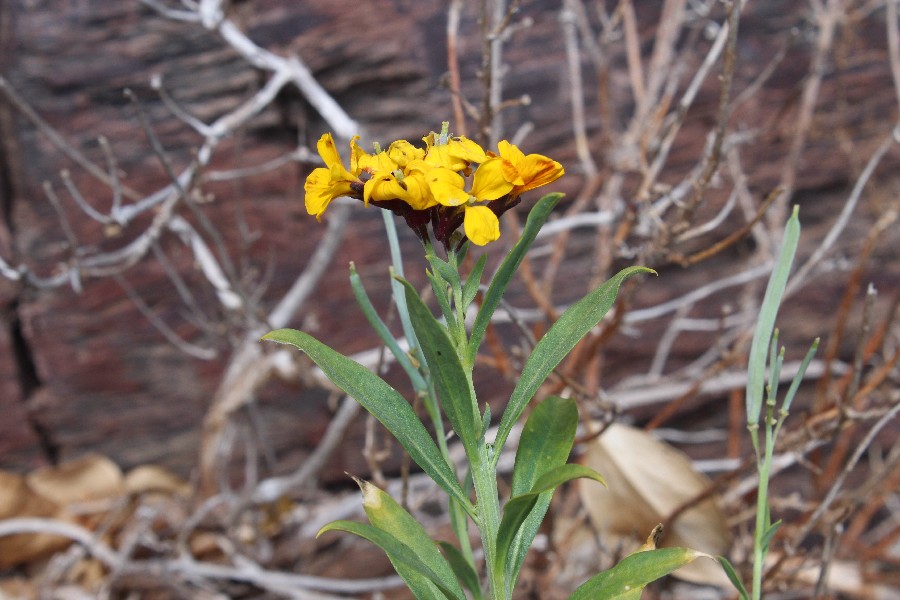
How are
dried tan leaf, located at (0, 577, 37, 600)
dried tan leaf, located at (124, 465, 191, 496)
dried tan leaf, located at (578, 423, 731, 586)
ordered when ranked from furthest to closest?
dried tan leaf, located at (124, 465, 191, 496)
dried tan leaf, located at (0, 577, 37, 600)
dried tan leaf, located at (578, 423, 731, 586)

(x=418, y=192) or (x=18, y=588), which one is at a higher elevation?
(x=418, y=192)

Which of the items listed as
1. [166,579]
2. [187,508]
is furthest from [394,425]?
[187,508]

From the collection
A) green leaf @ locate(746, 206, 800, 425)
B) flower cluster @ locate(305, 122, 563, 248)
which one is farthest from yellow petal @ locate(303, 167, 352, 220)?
green leaf @ locate(746, 206, 800, 425)

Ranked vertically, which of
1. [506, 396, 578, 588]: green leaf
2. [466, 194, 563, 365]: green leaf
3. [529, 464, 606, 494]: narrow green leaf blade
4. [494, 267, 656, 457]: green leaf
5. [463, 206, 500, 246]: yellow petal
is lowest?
[506, 396, 578, 588]: green leaf

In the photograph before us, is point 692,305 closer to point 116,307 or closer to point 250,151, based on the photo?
point 250,151

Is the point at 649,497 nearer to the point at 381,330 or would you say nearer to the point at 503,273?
the point at 381,330

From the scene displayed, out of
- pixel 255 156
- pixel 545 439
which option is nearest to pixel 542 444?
pixel 545 439

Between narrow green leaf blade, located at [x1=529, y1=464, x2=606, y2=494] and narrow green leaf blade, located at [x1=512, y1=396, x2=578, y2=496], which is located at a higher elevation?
narrow green leaf blade, located at [x1=529, y1=464, x2=606, y2=494]

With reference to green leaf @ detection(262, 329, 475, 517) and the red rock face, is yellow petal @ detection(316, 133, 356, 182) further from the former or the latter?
the red rock face
